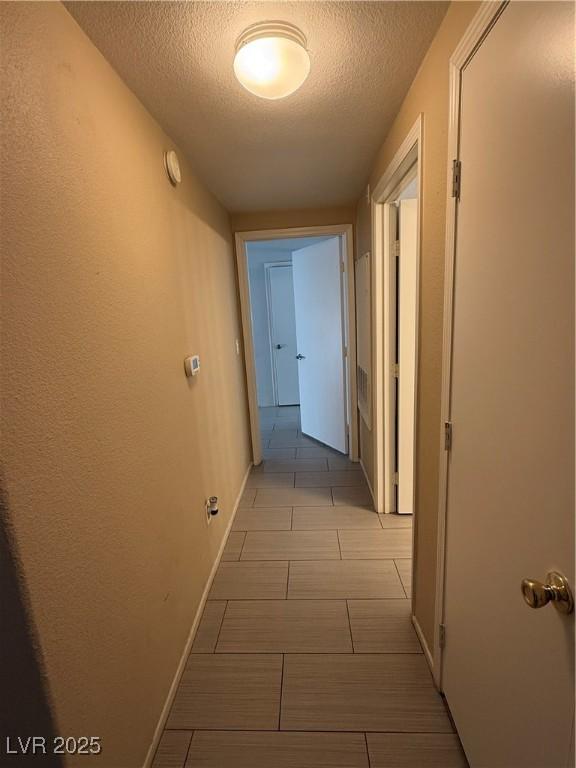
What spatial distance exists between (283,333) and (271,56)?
416cm

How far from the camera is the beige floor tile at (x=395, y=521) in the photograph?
7.63ft

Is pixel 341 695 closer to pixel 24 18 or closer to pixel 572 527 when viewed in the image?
pixel 572 527

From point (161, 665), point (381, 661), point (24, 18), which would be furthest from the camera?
point (381, 661)

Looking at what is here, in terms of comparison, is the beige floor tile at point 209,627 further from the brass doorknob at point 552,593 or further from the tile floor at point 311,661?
the brass doorknob at point 552,593

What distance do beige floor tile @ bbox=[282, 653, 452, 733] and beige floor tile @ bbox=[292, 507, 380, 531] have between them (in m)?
0.90

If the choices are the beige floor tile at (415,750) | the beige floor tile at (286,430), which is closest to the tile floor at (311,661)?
the beige floor tile at (415,750)

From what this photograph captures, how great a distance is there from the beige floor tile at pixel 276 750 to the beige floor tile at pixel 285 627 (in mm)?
308

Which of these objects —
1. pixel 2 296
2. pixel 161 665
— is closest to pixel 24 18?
pixel 2 296

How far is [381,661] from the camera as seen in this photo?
56.5 inches

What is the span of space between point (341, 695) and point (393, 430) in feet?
4.85

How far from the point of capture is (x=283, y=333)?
16.8 feet

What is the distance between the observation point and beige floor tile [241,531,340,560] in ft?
6.82

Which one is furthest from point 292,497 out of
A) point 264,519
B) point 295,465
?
point 295,465

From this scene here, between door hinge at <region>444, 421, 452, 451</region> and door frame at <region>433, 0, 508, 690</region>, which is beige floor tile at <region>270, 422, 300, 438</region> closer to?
door frame at <region>433, 0, 508, 690</region>
